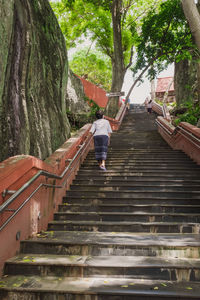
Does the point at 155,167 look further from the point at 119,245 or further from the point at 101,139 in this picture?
the point at 119,245

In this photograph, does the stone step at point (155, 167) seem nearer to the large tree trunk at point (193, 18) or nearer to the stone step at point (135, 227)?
the stone step at point (135, 227)

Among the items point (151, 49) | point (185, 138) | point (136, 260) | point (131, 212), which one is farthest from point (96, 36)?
point (136, 260)

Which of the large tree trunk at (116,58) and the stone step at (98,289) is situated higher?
the large tree trunk at (116,58)

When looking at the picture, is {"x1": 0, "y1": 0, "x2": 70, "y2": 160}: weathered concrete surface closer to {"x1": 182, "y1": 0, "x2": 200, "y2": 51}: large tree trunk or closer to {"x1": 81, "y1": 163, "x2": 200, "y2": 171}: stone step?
{"x1": 81, "y1": 163, "x2": 200, "y2": 171}: stone step

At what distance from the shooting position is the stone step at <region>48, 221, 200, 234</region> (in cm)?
381

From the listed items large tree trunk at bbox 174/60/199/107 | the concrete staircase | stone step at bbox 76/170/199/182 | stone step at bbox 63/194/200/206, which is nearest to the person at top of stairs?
stone step at bbox 76/170/199/182

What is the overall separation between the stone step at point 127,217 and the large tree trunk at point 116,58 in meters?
11.2

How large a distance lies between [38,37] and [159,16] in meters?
9.50

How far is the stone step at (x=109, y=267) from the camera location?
8.54 ft

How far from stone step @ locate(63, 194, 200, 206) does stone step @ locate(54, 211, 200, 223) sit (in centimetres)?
51

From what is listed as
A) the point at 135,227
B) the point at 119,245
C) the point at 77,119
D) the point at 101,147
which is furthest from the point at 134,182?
the point at 77,119

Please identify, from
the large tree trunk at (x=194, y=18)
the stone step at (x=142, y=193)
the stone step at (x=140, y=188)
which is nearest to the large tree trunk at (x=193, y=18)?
the large tree trunk at (x=194, y=18)

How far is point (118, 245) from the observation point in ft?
10.2

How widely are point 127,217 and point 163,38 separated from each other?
12079mm
